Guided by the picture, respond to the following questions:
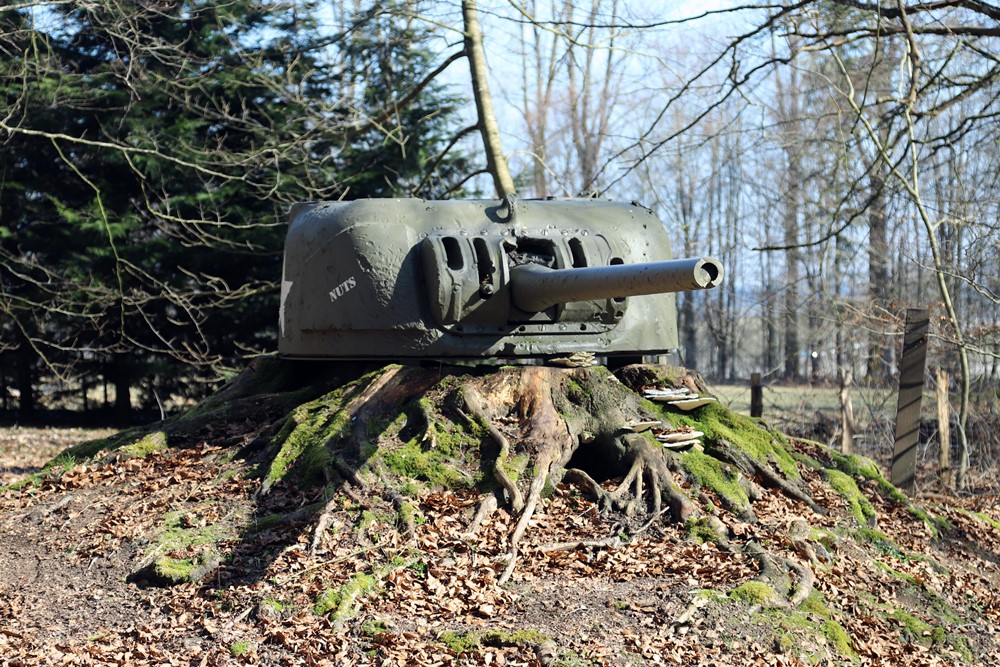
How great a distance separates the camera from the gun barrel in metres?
5.92

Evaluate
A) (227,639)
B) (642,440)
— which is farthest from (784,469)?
(227,639)

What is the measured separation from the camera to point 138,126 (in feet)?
57.4

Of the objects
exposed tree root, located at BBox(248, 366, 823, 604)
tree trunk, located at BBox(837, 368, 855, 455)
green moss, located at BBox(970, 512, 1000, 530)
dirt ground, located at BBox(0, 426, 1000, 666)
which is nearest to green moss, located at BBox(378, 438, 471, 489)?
exposed tree root, located at BBox(248, 366, 823, 604)

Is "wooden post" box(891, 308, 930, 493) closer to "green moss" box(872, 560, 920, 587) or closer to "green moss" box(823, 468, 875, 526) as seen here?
"green moss" box(823, 468, 875, 526)

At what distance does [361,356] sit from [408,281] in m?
0.67

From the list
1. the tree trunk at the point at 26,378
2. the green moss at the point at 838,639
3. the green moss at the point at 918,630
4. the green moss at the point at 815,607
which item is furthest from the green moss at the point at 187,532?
the tree trunk at the point at 26,378

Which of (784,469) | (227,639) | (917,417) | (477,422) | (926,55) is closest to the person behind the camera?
(227,639)

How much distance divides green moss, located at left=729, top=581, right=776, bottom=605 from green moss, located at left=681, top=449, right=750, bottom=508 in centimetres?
125

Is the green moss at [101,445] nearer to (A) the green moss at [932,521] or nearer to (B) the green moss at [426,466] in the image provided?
(B) the green moss at [426,466]

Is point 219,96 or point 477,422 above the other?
point 219,96

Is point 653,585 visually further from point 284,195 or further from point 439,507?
point 284,195

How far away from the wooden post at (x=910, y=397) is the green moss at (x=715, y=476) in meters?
3.39

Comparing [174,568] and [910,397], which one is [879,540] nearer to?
[910,397]

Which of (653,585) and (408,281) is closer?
(653,585)
